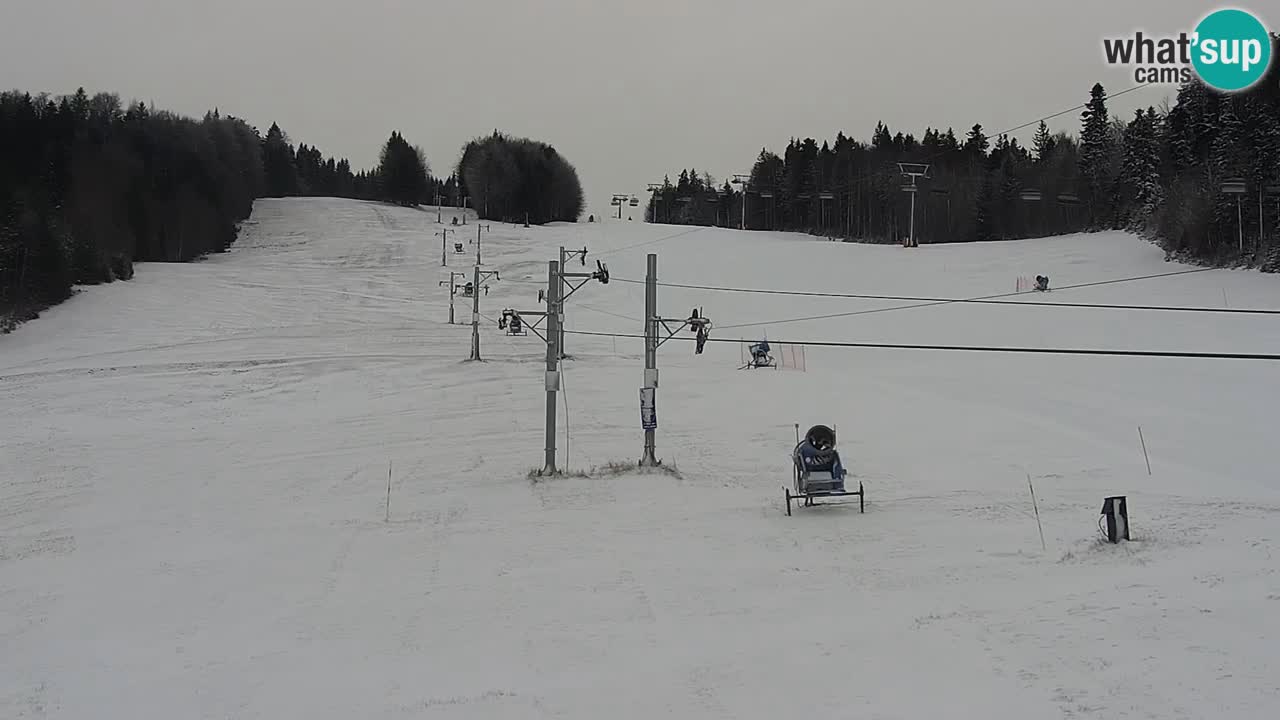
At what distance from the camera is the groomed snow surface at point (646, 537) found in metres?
9.11

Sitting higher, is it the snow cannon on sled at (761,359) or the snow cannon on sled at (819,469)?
the snow cannon on sled at (761,359)

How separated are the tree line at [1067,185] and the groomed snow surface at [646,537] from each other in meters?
11.7

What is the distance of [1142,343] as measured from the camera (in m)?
36.7

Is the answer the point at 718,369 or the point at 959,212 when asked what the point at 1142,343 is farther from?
the point at 959,212

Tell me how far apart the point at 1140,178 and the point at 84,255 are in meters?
80.9

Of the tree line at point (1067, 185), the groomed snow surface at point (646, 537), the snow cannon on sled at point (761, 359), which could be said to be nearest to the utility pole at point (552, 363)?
the groomed snow surface at point (646, 537)

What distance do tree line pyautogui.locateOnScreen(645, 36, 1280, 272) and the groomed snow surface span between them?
11654 mm

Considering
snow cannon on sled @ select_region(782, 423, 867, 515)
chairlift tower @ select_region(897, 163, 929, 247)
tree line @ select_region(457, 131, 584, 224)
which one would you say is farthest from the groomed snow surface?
tree line @ select_region(457, 131, 584, 224)

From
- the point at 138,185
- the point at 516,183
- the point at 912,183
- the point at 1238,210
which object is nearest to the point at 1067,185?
the point at 912,183

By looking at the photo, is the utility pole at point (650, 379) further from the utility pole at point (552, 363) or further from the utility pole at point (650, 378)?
the utility pole at point (552, 363)

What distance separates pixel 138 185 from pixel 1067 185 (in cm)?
9164

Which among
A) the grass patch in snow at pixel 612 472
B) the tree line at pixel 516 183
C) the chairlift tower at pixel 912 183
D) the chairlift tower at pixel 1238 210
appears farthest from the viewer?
the tree line at pixel 516 183

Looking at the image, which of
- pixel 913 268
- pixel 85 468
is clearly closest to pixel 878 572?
pixel 85 468

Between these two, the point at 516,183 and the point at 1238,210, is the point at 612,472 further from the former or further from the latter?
the point at 516,183
